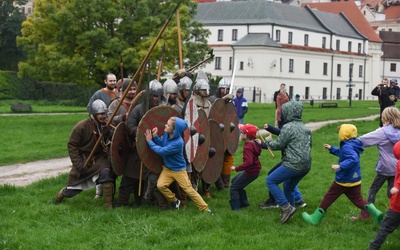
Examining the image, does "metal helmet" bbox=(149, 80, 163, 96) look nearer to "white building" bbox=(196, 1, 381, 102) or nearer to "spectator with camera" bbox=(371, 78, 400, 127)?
"spectator with camera" bbox=(371, 78, 400, 127)

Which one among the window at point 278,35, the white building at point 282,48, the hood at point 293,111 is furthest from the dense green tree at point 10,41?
the hood at point 293,111

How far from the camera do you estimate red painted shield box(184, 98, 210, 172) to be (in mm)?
9445

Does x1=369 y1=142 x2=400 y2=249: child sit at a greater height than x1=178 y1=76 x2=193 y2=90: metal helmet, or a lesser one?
lesser

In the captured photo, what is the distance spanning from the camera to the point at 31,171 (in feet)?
44.3

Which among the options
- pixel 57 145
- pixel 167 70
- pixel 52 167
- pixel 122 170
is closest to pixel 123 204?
pixel 122 170

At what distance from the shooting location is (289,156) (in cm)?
865

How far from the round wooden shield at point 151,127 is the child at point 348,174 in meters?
2.14

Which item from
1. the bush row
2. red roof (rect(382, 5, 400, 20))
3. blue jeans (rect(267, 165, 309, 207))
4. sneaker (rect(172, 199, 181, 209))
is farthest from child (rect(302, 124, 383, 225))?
red roof (rect(382, 5, 400, 20))

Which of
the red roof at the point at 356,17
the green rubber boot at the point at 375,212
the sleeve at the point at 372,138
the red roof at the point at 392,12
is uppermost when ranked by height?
the red roof at the point at 392,12

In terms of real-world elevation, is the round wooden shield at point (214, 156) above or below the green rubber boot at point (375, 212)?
above

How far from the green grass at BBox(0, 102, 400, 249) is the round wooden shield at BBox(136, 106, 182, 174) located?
0.64 meters

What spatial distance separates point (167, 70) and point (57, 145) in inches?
472

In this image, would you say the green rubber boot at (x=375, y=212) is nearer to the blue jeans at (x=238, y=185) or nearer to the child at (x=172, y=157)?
the blue jeans at (x=238, y=185)

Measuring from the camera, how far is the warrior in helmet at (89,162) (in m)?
9.20
